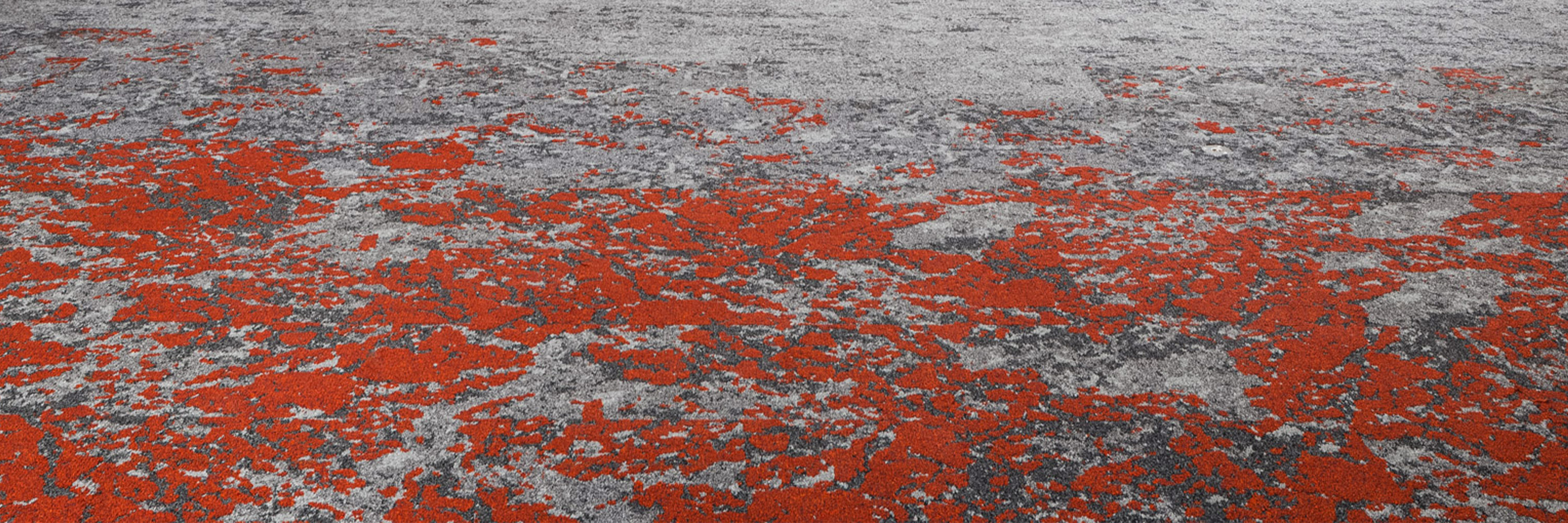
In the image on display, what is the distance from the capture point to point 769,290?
3.95ft

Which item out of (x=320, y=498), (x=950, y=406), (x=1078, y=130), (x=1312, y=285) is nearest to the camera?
(x=320, y=498)

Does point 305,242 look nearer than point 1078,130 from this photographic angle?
Yes

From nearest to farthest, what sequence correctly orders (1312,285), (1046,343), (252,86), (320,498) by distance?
(320,498) → (1046,343) → (1312,285) → (252,86)

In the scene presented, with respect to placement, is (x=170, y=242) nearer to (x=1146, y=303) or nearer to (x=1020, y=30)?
(x=1146, y=303)

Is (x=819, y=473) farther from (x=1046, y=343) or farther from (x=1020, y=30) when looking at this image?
(x=1020, y=30)

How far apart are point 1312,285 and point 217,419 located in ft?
4.30

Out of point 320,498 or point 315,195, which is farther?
point 315,195

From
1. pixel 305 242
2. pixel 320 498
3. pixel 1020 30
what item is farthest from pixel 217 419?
pixel 1020 30

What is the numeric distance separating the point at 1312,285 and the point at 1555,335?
26cm

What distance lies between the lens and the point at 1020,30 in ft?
8.52

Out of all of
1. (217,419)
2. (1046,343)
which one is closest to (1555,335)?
(1046,343)

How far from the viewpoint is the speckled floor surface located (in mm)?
883

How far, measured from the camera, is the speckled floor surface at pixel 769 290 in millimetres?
883

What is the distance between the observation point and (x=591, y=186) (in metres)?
1.51
